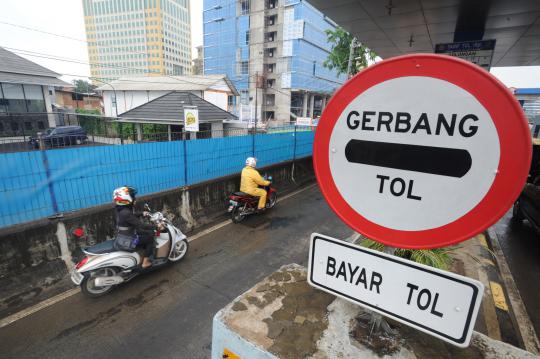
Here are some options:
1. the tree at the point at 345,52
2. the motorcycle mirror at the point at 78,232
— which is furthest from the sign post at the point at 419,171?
the tree at the point at 345,52

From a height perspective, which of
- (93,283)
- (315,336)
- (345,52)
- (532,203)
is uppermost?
(345,52)

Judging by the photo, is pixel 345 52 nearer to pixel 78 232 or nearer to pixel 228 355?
pixel 78 232

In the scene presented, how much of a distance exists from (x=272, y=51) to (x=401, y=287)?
50.2 meters

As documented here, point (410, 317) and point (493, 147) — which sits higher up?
point (493, 147)

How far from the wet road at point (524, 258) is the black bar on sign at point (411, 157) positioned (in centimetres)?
423

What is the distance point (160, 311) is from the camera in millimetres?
3803

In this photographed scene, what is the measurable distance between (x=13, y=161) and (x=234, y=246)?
3.82 metres

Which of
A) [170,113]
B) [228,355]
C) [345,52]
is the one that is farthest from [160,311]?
[345,52]

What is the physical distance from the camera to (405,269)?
3.12 feet

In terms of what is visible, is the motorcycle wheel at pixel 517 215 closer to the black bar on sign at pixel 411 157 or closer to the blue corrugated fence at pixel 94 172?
the blue corrugated fence at pixel 94 172

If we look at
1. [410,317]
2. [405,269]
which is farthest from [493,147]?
[410,317]

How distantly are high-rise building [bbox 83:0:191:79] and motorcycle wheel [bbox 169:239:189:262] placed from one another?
97016 millimetres

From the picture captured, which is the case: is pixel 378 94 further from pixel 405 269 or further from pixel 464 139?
pixel 405 269

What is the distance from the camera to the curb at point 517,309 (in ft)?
10.5
